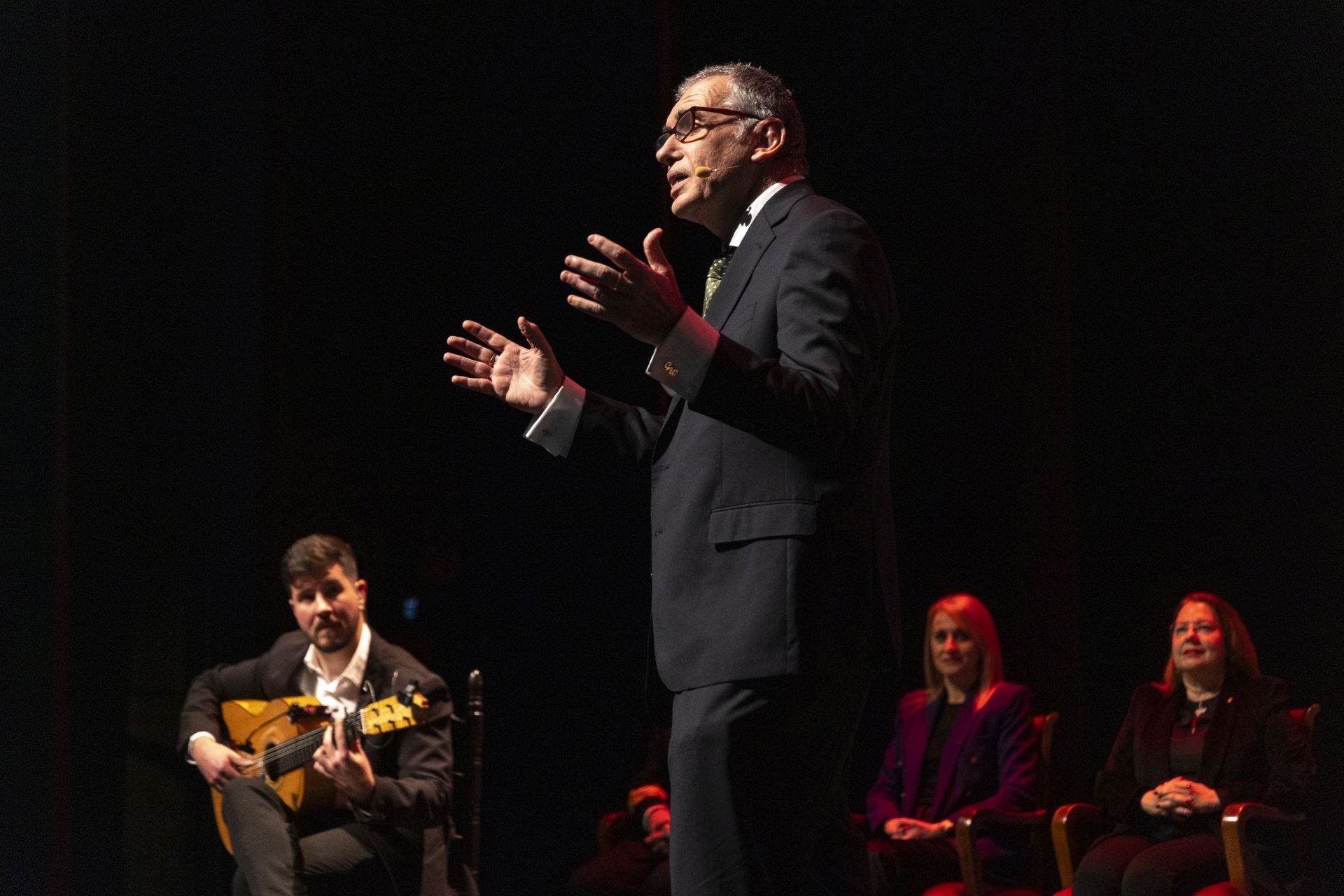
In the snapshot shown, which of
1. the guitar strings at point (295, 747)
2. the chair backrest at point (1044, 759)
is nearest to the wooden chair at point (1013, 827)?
the chair backrest at point (1044, 759)

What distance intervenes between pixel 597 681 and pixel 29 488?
1946 mm

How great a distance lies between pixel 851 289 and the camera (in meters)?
1.69

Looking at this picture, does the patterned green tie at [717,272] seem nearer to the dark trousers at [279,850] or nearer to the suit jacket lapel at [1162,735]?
the dark trousers at [279,850]

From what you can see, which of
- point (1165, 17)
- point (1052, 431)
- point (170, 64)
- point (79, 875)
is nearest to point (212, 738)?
point (79, 875)

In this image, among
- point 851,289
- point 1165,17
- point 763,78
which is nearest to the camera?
point 851,289

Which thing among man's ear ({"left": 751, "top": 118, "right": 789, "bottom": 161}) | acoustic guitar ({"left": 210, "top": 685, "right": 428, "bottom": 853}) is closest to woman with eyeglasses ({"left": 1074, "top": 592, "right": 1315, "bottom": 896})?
acoustic guitar ({"left": 210, "top": 685, "right": 428, "bottom": 853})

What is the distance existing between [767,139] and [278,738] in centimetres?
276

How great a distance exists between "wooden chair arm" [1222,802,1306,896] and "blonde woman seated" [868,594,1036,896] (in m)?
0.65

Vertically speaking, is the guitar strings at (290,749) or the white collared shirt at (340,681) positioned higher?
the white collared shirt at (340,681)

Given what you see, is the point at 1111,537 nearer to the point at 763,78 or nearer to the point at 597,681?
the point at 597,681

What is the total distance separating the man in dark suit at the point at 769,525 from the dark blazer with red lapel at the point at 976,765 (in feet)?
8.16

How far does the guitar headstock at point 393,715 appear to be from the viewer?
12.4 ft

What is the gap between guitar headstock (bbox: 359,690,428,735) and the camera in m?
3.77

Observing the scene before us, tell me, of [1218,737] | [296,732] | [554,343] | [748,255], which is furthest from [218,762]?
[748,255]
